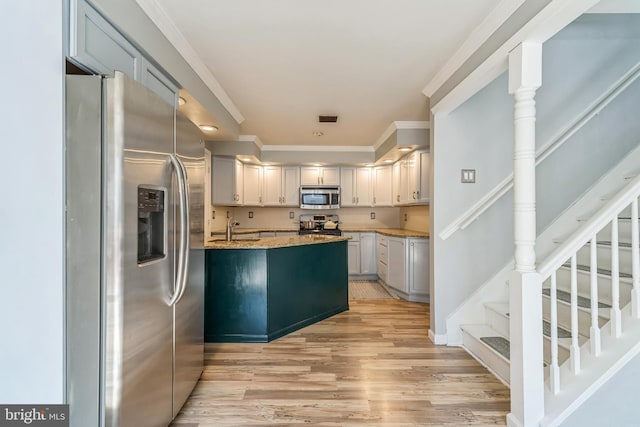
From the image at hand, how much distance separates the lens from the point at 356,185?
5.96 meters

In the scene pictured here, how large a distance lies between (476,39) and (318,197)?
393cm

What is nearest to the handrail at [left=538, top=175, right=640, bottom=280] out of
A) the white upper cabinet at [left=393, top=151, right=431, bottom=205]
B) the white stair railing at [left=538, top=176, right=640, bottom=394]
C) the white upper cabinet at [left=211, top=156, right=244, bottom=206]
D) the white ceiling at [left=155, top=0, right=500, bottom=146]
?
the white stair railing at [left=538, top=176, right=640, bottom=394]

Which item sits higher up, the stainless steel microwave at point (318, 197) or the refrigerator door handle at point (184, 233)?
the stainless steel microwave at point (318, 197)

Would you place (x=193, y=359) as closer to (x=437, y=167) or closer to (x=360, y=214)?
(x=437, y=167)

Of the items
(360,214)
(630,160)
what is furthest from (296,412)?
(360,214)

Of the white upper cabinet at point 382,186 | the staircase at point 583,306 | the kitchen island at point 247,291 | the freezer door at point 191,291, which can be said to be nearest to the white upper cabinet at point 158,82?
the freezer door at point 191,291

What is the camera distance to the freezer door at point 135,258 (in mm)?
1239

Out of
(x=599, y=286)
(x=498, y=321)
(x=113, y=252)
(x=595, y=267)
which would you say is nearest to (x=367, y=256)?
(x=498, y=321)

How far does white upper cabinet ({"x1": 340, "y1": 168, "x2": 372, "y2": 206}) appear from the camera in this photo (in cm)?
595

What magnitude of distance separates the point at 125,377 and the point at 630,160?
386 centimetres

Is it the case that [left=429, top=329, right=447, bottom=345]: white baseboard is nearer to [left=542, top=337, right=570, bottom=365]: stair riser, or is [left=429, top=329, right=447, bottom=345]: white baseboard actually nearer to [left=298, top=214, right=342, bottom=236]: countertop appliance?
[left=542, top=337, right=570, bottom=365]: stair riser

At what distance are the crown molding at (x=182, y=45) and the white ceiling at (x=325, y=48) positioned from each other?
3 cm
